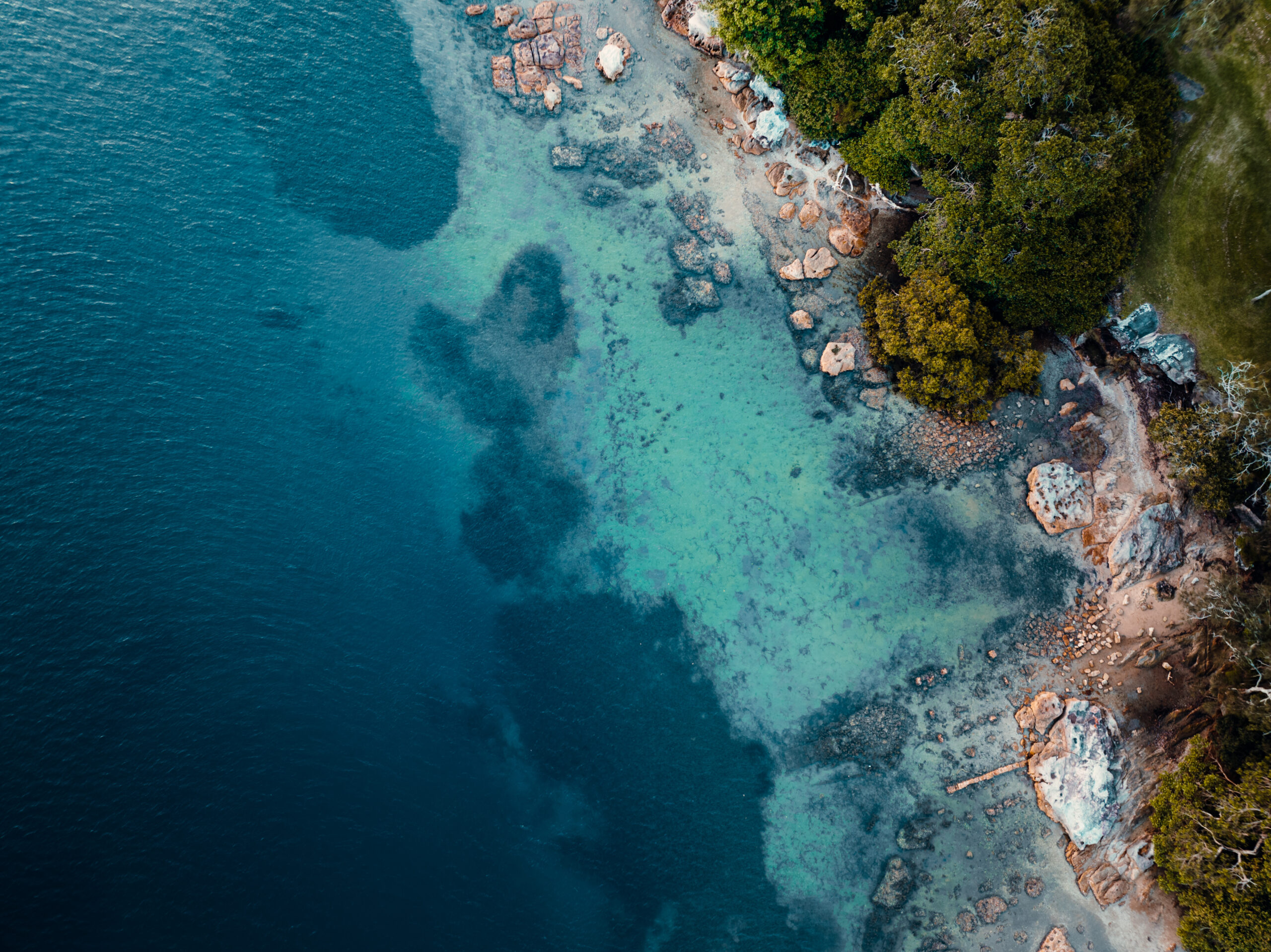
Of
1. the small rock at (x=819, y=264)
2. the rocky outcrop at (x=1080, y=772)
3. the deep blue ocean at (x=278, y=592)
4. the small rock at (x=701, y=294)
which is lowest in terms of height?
the deep blue ocean at (x=278, y=592)

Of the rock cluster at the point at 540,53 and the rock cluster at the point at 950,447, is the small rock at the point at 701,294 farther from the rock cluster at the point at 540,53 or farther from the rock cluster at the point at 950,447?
the rock cluster at the point at 540,53

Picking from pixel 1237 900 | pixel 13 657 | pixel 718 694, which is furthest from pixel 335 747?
pixel 1237 900

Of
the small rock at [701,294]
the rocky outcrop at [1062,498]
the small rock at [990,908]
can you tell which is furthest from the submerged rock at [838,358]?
the small rock at [990,908]

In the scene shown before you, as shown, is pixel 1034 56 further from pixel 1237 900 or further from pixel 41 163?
pixel 41 163

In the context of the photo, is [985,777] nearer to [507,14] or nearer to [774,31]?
[774,31]

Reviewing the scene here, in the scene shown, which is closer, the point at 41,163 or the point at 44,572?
the point at 44,572

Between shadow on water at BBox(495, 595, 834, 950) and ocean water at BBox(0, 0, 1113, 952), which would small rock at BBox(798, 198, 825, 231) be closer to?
ocean water at BBox(0, 0, 1113, 952)

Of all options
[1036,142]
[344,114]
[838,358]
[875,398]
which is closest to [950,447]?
[875,398]
